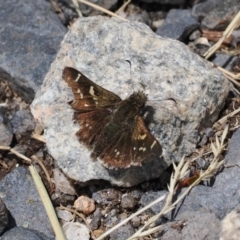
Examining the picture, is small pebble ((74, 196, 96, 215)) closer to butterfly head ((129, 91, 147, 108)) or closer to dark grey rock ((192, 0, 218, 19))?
butterfly head ((129, 91, 147, 108))

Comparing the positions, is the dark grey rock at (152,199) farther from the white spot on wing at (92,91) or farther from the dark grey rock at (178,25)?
the dark grey rock at (178,25)

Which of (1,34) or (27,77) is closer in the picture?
(27,77)

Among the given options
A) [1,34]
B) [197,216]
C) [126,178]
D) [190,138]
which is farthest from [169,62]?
[1,34]

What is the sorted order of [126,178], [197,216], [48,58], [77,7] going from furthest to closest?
[77,7] < [48,58] < [126,178] < [197,216]

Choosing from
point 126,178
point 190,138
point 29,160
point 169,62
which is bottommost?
point 29,160

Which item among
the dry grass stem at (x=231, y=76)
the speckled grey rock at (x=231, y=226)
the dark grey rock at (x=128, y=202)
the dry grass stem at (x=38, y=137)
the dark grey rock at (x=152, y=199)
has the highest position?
the dry grass stem at (x=231, y=76)

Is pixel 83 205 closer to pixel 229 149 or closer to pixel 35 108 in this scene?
pixel 35 108

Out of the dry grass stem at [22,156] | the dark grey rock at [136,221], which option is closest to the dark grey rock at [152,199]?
the dark grey rock at [136,221]
